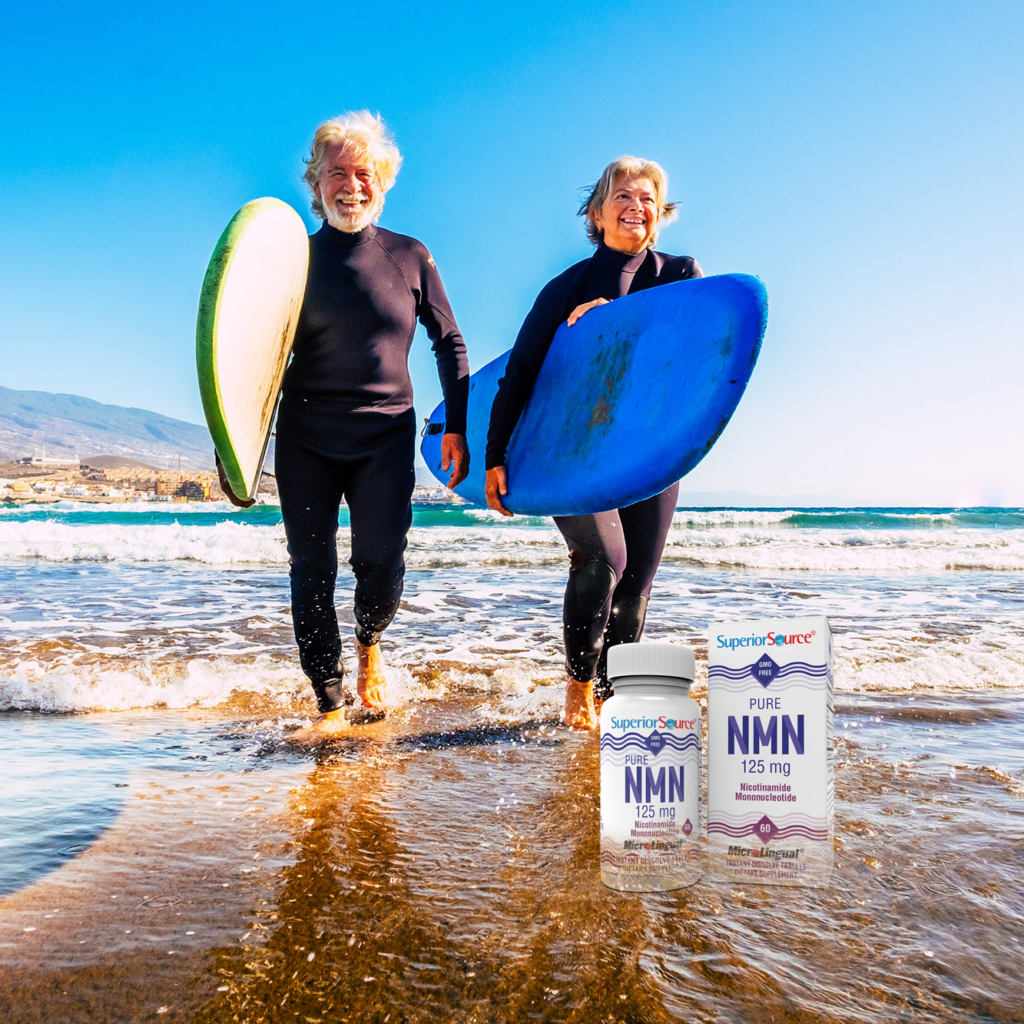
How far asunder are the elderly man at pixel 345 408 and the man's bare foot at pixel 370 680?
0.23m

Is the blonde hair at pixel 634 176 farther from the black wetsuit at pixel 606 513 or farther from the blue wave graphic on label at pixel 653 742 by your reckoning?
the blue wave graphic on label at pixel 653 742

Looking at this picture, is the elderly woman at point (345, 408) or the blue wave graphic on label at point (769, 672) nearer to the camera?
the blue wave graphic on label at point (769, 672)

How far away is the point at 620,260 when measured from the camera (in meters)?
2.66

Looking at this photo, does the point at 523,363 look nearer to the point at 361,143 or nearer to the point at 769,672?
the point at 361,143

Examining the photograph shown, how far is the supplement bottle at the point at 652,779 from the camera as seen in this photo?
4.24 feet

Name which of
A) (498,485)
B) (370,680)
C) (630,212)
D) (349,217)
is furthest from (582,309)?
(370,680)

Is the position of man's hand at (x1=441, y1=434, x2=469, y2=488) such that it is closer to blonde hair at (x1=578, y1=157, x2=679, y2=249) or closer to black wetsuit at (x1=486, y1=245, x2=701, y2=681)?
black wetsuit at (x1=486, y1=245, x2=701, y2=681)

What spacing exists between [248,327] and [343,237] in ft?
1.80

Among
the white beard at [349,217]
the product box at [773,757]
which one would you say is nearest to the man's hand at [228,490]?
the white beard at [349,217]

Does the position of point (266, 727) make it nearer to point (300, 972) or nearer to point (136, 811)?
point (136, 811)

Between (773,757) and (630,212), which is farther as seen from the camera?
(630,212)

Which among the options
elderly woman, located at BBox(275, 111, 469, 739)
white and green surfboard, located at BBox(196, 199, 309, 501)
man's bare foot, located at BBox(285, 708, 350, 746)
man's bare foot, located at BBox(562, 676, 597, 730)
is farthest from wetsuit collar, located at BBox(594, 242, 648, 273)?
man's bare foot, located at BBox(285, 708, 350, 746)

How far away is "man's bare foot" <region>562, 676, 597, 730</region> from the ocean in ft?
0.18

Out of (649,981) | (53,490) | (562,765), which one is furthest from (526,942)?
(53,490)
